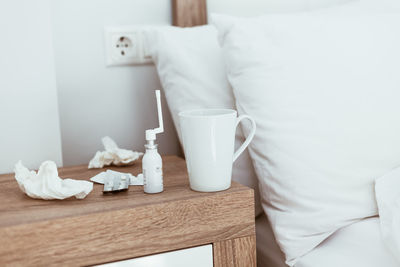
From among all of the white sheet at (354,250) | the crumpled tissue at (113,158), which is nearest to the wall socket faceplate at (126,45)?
the crumpled tissue at (113,158)

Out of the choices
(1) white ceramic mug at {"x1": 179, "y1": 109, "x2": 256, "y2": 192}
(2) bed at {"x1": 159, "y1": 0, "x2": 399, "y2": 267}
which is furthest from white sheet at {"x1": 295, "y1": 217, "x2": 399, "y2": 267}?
(1) white ceramic mug at {"x1": 179, "y1": 109, "x2": 256, "y2": 192}

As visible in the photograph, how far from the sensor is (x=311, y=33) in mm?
911

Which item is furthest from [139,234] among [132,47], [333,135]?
[132,47]

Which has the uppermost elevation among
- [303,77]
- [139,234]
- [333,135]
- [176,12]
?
[176,12]

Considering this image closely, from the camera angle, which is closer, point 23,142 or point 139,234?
point 139,234

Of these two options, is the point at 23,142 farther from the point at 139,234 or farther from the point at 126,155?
the point at 139,234

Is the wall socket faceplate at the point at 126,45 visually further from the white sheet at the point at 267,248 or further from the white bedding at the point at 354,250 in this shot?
the white bedding at the point at 354,250

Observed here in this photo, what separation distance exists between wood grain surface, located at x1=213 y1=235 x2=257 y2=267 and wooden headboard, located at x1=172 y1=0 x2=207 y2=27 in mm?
684

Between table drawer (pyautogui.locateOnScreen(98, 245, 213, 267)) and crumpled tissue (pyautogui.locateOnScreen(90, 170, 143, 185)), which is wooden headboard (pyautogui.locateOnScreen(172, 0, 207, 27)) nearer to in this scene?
crumpled tissue (pyautogui.locateOnScreen(90, 170, 143, 185))

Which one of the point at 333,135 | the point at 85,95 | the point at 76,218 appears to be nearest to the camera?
the point at 76,218

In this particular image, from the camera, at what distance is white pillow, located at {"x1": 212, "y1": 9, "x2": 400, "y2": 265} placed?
0.82m

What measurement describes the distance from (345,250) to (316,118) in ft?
0.84

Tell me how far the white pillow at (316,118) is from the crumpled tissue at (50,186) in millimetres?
363

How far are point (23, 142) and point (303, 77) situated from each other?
2.14 ft
